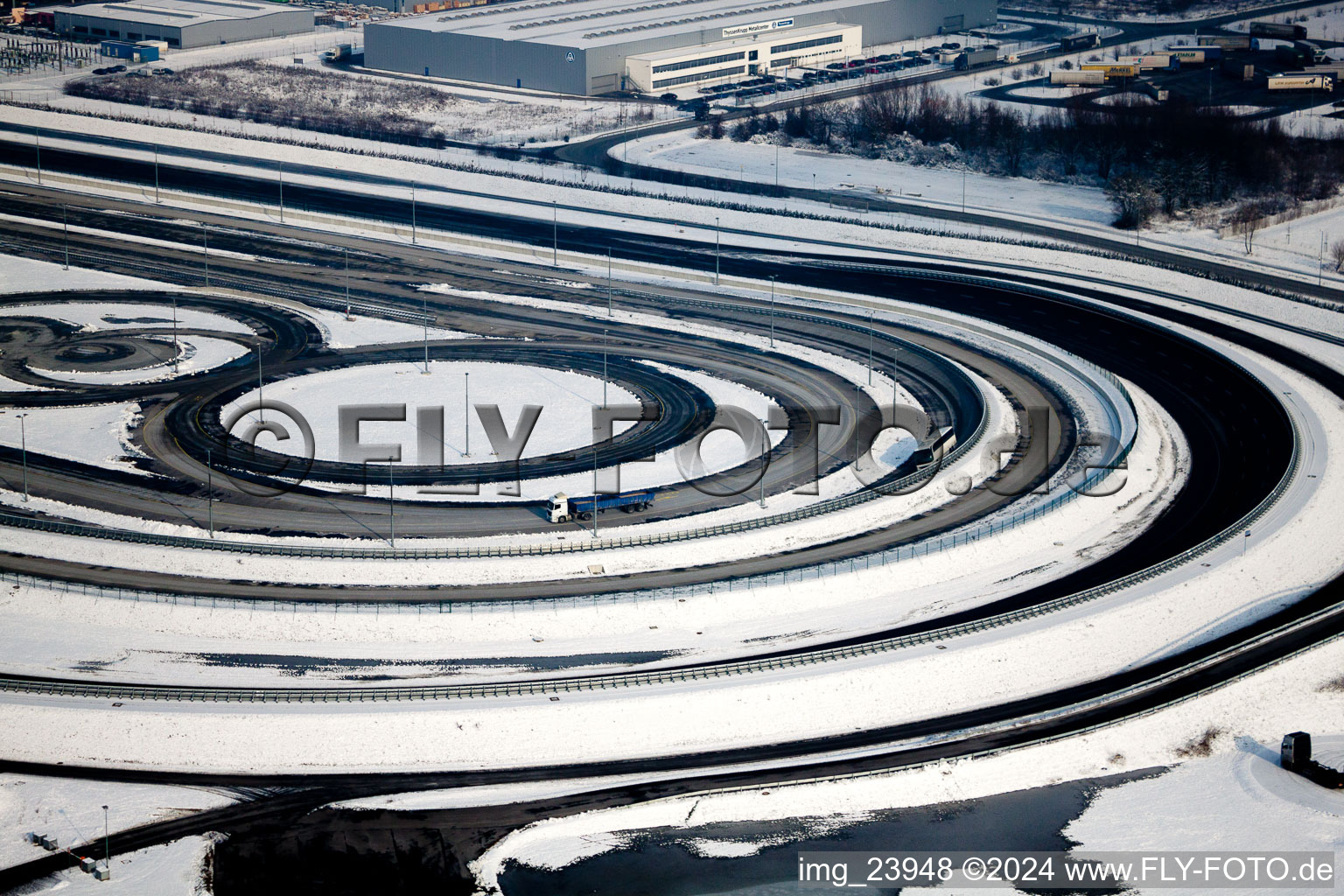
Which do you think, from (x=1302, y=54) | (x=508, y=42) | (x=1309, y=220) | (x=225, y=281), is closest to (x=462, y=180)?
(x=225, y=281)

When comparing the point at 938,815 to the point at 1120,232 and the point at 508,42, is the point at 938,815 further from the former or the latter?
the point at 508,42

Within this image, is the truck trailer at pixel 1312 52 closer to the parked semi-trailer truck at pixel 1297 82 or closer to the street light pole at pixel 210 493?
the parked semi-trailer truck at pixel 1297 82

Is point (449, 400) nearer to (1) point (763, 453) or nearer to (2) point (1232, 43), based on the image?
(1) point (763, 453)

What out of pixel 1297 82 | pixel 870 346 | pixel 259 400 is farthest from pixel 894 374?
pixel 1297 82

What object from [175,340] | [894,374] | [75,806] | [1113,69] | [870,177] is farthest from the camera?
[1113,69]

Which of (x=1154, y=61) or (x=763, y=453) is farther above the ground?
(x=1154, y=61)
